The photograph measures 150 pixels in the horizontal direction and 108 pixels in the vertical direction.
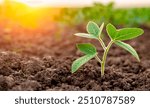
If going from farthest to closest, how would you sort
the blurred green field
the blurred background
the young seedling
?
1. the blurred green field
2. the blurred background
3. the young seedling

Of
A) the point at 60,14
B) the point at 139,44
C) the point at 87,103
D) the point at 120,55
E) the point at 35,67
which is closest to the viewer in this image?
the point at 87,103

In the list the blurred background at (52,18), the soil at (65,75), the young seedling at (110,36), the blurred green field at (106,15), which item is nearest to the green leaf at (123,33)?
the young seedling at (110,36)

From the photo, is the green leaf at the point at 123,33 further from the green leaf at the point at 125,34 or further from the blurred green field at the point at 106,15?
the blurred green field at the point at 106,15

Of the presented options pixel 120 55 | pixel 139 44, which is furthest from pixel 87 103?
pixel 139 44

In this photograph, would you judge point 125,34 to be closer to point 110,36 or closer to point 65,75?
point 110,36

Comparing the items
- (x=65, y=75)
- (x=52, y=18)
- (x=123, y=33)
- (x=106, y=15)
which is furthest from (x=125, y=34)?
(x=52, y=18)

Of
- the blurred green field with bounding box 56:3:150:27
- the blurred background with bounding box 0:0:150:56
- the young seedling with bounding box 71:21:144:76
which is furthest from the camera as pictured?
the blurred green field with bounding box 56:3:150:27

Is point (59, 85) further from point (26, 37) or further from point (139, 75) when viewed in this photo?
point (26, 37)

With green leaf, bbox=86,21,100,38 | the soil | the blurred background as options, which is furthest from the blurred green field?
green leaf, bbox=86,21,100,38

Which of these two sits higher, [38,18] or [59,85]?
[38,18]

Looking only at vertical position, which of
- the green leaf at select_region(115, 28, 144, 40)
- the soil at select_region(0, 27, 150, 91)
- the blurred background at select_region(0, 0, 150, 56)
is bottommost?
the soil at select_region(0, 27, 150, 91)

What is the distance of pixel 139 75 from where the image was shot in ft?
6.11

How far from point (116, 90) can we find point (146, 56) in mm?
829

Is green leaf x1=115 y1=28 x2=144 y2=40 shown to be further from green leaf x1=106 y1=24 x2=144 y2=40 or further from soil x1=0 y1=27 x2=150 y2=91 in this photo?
soil x1=0 y1=27 x2=150 y2=91
